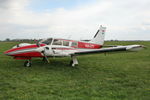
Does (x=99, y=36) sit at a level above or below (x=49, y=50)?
above

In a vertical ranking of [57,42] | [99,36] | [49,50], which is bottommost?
[49,50]

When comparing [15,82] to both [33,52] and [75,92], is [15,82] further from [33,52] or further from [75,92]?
[33,52]

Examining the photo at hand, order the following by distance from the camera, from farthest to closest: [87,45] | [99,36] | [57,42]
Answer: [99,36], [87,45], [57,42]

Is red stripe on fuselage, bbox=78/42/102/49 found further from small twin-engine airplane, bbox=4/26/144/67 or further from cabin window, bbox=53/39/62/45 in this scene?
cabin window, bbox=53/39/62/45

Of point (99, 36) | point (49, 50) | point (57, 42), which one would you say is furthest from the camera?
point (99, 36)

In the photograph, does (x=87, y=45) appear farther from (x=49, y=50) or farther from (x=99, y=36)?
(x=49, y=50)

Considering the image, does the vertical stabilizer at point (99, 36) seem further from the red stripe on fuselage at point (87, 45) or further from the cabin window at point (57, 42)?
the cabin window at point (57, 42)

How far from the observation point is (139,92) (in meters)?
5.89

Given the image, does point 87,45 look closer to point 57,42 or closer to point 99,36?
point 99,36

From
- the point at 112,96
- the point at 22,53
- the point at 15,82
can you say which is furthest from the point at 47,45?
the point at 112,96

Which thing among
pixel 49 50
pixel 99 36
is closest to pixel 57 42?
pixel 49 50

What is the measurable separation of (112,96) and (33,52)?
23.6 feet

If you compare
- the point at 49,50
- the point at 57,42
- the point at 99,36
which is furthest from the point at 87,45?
the point at 49,50

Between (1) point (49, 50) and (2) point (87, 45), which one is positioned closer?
(1) point (49, 50)
